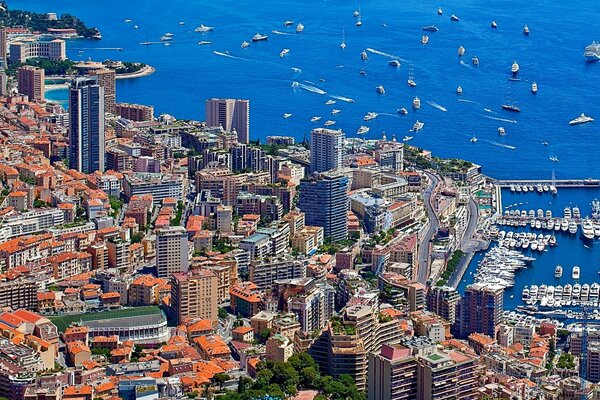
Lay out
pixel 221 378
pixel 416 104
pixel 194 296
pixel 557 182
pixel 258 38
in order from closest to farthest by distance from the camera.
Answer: pixel 221 378 < pixel 194 296 < pixel 557 182 < pixel 416 104 < pixel 258 38

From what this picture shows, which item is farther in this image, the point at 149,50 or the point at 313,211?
the point at 149,50

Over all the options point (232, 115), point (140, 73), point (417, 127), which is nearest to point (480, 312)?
point (232, 115)

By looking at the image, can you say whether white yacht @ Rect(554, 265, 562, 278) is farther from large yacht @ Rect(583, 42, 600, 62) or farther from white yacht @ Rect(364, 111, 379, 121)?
large yacht @ Rect(583, 42, 600, 62)

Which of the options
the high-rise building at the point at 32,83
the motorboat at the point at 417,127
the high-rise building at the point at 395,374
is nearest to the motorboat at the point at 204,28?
the high-rise building at the point at 32,83

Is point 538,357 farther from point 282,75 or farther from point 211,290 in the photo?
point 282,75

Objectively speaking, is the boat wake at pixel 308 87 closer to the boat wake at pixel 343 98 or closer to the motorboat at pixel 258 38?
the boat wake at pixel 343 98

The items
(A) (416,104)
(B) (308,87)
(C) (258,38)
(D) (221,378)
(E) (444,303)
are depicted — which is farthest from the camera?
(C) (258,38)

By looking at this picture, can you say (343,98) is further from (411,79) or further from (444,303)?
(444,303)

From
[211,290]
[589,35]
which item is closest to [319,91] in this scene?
[589,35]
